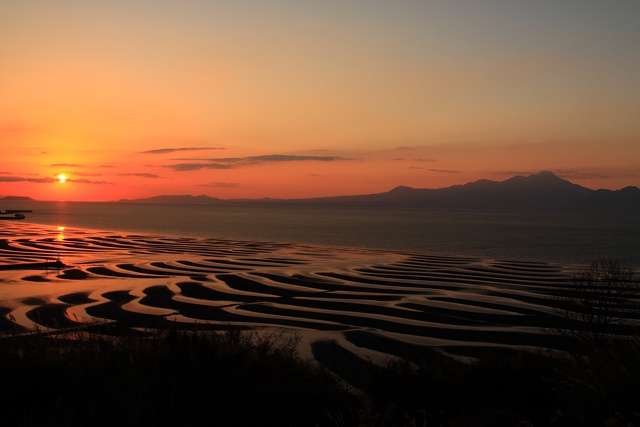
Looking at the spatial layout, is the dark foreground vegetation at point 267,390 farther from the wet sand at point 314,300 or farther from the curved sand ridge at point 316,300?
the curved sand ridge at point 316,300

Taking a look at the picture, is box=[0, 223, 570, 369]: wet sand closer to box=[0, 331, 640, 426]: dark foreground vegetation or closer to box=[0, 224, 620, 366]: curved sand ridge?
box=[0, 224, 620, 366]: curved sand ridge

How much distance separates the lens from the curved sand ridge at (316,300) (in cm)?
1947

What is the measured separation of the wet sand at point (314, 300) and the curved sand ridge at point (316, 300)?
0.18 ft

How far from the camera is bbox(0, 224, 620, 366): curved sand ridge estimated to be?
63.9 feet

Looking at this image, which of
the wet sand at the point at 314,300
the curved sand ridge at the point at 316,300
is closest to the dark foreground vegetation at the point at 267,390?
the wet sand at the point at 314,300

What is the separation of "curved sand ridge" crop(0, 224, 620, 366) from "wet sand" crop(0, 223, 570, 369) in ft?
0.18

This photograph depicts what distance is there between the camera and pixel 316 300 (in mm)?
26906

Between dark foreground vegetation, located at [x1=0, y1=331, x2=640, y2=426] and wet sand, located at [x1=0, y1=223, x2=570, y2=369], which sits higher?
dark foreground vegetation, located at [x1=0, y1=331, x2=640, y2=426]

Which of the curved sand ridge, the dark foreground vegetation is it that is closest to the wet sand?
the curved sand ridge

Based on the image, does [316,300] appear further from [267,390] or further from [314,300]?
[267,390]

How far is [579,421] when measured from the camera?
7.54m

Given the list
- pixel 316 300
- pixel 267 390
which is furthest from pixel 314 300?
pixel 267 390

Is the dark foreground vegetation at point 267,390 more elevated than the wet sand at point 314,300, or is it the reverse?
the dark foreground vegetation at point 267,390

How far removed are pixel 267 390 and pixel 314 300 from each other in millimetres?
18135
